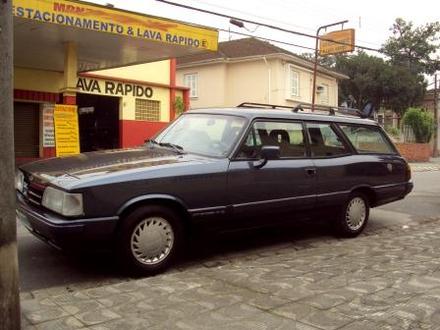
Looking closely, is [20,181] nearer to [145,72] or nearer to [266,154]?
[266,154]

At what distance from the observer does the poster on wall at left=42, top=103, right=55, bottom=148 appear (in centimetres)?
1692

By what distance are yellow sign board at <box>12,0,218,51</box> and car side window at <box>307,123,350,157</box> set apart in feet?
21.1

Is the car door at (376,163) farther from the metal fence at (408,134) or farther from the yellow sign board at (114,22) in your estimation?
the metal fence at (408,134)

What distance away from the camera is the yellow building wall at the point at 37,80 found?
16.3 metres

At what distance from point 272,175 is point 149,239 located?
5.36 feet

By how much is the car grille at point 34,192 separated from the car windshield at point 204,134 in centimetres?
165

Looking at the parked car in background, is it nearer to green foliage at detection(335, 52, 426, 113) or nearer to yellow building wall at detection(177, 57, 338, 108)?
yellow building wall at detection(177, 57, 338, 108)

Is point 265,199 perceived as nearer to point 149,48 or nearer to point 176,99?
point 149,48

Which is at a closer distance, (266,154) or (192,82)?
(266,154)

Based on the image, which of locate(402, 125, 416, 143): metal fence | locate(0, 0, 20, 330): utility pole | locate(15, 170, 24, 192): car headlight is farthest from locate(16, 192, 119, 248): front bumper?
locate(402, 125, 416, 143): metal fence

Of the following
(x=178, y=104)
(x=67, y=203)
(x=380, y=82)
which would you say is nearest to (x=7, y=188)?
(x=67, y=203)

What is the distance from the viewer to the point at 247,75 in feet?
101

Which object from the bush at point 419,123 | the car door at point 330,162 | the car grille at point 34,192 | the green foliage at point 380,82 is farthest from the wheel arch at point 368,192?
the green foliage at point 380,82

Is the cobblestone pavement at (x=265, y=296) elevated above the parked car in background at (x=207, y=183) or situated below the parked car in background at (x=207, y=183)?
below
